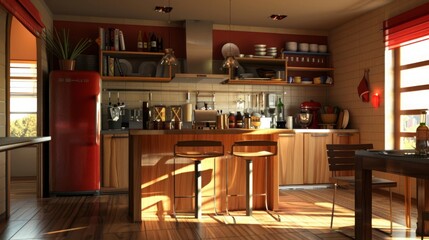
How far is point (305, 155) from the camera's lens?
216 inches

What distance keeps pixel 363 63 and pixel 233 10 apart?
205cm

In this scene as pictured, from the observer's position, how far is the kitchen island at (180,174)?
3600 mm

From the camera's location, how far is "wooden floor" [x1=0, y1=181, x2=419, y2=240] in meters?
3.15

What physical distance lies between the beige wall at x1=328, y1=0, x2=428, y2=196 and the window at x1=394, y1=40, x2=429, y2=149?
0.19 meters

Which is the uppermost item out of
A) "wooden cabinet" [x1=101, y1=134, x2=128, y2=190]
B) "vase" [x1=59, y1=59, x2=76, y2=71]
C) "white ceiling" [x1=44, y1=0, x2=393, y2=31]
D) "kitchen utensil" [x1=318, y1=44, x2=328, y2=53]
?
"white ceiling" [x1=44, y1=0, x2=393, y2=31]

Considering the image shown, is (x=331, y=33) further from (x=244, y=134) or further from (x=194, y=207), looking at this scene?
(x=194, y=207)

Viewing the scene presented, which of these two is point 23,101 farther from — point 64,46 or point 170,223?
point 170,223

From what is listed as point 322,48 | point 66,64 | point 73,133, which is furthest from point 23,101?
point 322,48

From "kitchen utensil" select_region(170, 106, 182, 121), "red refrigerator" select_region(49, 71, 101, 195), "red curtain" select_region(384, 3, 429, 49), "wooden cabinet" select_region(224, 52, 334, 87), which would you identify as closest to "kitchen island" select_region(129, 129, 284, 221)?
"red refrigerator" select_region(49, 71, 101, 195)

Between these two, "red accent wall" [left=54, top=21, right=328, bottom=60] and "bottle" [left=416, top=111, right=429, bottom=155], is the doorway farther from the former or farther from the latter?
"bottle" [left=416, top=111, right=429, bottom=155]

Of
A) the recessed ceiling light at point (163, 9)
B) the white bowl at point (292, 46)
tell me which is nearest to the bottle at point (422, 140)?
the recessed ceiling light at point (163, 9)

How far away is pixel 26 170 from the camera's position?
253 inches

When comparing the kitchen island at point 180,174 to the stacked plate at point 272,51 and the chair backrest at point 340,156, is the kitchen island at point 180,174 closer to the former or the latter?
the chair backrest at point 340,156

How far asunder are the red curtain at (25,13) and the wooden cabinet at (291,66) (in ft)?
8.94
